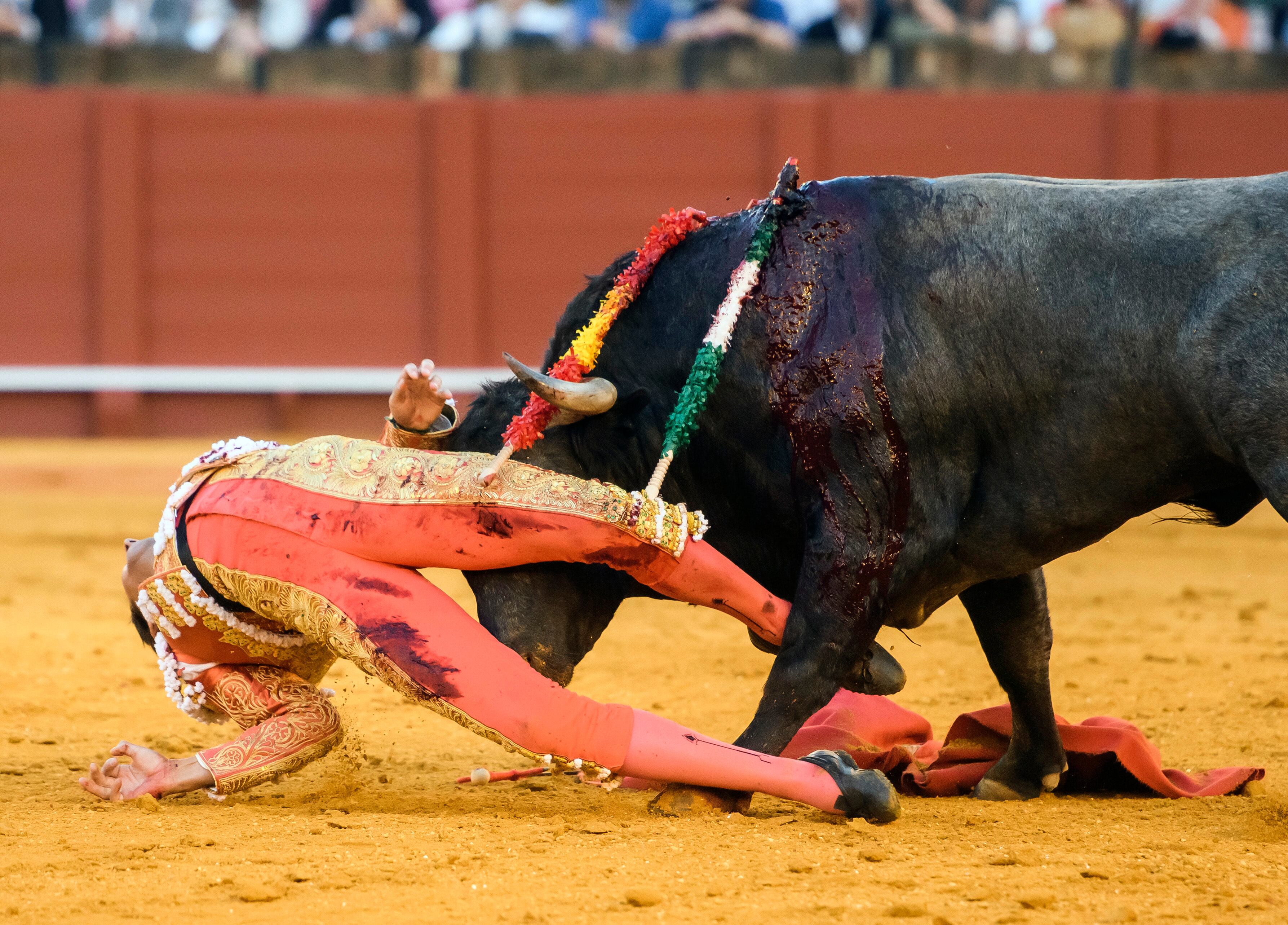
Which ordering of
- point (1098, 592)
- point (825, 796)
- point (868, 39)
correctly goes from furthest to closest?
point (868, 39)
point (1098, 592)
point (825, 796)

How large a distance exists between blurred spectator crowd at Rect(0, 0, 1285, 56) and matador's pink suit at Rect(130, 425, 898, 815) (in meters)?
6.88

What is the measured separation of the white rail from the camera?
31.8 feet

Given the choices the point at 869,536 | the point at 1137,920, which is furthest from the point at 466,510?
the point at 1137,920

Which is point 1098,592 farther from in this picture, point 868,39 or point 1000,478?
point 868,39

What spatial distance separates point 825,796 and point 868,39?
731 centimetres

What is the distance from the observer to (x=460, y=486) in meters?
2.76

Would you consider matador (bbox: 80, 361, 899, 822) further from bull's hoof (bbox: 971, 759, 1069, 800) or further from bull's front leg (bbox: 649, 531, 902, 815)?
bull's hoof (bbox: 971, 759, 1069, 800)

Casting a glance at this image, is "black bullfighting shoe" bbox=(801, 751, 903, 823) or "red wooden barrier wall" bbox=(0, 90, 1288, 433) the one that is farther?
"red wooden barrier wall" bbox=(0, 90, 1288, 433)

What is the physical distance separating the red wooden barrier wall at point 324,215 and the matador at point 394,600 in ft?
21.8

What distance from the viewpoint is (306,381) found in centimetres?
975

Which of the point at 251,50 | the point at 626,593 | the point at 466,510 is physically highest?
the point at 251,50

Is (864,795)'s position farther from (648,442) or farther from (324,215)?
(324,215)

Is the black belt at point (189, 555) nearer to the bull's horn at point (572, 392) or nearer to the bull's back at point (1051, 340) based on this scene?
Answer: the bull's horn at point (572, 392)

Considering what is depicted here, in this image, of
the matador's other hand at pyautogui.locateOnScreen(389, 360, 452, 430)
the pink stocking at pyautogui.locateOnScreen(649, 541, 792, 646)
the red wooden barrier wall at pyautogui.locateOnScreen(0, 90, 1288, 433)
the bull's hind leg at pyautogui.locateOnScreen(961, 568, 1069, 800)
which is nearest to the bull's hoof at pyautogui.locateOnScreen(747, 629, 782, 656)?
the pink stocking at pyautogui.locateOnScreen(649, 541, 792, 646)
